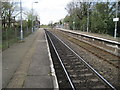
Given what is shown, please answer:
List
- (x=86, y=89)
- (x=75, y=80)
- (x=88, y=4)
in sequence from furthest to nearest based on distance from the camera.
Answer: (x=88, y=4), (x=75, y=80), (x=86, y=89)

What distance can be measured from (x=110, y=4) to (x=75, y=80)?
163ft

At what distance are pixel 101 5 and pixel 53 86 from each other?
50.3 metres

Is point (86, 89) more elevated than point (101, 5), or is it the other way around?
point (101, 5)

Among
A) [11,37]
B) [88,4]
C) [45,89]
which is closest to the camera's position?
[45,89]

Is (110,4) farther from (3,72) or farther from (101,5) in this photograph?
(3,72)

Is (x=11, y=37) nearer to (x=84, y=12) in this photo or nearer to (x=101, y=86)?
(x=101, y=86)

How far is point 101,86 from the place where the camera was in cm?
749

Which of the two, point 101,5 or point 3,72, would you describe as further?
point 101,5

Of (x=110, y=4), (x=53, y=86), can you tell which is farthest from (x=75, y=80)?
(x=110, y=4)

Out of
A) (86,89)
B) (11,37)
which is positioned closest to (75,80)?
(86,89)

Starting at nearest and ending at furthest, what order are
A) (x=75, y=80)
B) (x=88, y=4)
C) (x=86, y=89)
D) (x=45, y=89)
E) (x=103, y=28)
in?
(x=45, y=89) < (x=86, y=89) < (x=75, y=80) < (x=103, y=28) < (x=88, y=4)

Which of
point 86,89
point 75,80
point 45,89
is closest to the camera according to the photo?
point 45,89

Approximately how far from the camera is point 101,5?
180ft

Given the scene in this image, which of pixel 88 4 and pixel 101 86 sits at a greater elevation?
pixel 88 4
